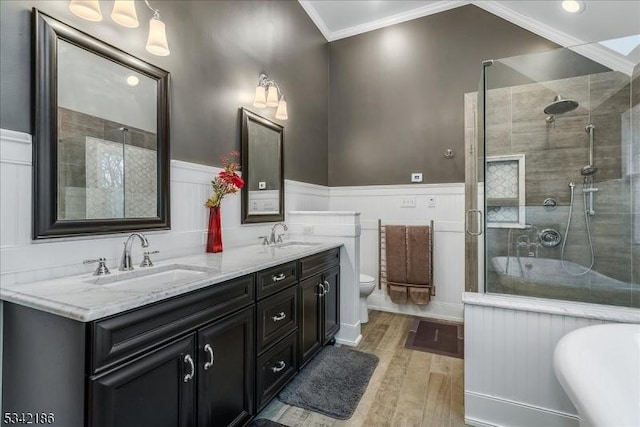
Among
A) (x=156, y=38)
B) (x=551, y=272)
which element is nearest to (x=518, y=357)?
(x=551, y=272)

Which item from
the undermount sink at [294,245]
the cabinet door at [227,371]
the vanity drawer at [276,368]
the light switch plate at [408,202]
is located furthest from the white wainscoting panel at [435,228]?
the cabinet door at [227,371]

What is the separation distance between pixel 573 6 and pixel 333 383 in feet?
11.0

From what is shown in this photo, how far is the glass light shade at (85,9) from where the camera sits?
119 cm

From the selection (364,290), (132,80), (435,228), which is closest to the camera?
(132,80)

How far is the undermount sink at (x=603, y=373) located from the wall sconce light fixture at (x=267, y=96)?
91.1 inches

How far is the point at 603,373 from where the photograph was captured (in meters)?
1.11

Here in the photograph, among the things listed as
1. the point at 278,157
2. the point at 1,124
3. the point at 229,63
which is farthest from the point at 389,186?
the point at 1,124

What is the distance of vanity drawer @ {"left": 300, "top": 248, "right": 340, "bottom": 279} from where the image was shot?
1.97m

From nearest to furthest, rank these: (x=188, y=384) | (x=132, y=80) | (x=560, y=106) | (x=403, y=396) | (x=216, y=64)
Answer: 1. (x=188, y=384)
2. (x=132, y=80)
3. (x=403, y=396)
4. (x=216, y=64)
5. (x=560, y=106)

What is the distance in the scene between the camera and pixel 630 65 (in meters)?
2.18

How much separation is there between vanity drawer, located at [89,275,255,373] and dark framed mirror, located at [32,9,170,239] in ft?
1.94

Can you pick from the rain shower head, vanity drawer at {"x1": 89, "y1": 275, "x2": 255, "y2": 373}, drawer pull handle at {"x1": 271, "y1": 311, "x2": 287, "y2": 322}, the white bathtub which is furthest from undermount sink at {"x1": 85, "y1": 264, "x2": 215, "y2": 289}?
the rain shower head

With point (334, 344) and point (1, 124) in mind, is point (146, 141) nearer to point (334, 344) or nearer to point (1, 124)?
point (1, 124)

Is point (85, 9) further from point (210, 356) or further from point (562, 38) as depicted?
point (562, 38)
